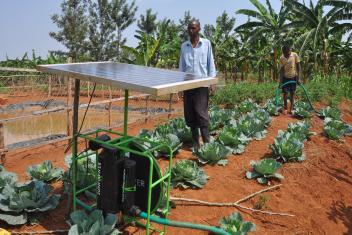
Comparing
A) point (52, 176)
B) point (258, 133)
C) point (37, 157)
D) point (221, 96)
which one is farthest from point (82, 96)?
point (52, 176)

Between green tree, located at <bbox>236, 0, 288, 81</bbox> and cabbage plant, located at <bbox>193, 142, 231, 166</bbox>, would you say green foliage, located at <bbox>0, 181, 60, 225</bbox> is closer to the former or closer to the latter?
cabbage plant, located at <bbox>193, 142, 231, 166</bbox>

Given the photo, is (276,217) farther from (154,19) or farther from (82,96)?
(154,19)

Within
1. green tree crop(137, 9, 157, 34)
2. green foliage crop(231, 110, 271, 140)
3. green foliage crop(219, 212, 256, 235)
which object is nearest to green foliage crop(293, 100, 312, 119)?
green foliage crop(231, 110, 271, 140)

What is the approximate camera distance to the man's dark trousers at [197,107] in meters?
4.72

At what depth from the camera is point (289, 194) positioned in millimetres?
4148

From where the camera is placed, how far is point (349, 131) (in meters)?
7.28

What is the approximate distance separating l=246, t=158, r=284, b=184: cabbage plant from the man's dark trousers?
89cm

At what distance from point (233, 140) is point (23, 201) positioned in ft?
9.82

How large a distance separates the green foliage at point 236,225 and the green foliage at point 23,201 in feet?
4.87

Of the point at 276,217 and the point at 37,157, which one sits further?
the point at 37,157

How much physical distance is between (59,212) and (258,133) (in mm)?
3707

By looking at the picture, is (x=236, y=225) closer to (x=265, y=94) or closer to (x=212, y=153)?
(x=212, y=153)

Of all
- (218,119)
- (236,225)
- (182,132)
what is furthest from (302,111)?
(236,225)

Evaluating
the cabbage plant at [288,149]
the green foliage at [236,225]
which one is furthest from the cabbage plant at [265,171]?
the green foliage at [236,225]
